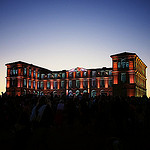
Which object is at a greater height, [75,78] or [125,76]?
[75,78]

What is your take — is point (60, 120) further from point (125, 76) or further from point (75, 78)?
point (75, 78)

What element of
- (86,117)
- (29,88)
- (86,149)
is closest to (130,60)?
(29,88)

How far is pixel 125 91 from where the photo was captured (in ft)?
180

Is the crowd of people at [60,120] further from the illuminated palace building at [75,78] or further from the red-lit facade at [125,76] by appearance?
the illuminated palace building at [75,78]

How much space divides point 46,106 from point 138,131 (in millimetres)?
6885

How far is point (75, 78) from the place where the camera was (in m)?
72.1

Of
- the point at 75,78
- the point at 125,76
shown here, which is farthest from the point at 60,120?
the point at 75,78

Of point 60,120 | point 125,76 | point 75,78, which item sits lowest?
point 60,120

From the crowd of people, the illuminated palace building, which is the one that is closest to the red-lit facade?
the illuminated palace building

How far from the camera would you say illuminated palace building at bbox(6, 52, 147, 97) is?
56.6 metres

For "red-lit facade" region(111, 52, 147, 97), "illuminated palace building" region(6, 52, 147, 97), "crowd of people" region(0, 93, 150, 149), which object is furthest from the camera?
"illuminated palace building" region(6, 52, 147, 97)

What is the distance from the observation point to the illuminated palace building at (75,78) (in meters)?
56.6

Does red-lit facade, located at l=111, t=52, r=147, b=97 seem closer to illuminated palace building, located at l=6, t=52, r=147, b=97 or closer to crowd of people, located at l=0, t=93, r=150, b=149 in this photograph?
illuminated palace building, located at l=6, t=52, r=147, b=97

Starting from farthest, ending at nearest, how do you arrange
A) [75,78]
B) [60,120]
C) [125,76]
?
[75,78]
[125,76]
[60,120]
